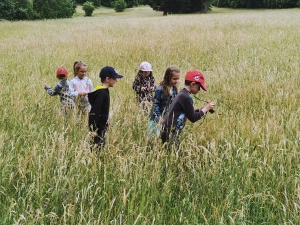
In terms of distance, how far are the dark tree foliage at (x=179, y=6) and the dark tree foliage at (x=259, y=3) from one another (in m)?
6.53

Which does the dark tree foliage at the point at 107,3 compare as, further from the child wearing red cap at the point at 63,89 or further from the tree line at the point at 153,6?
the child wearing red cap at the point at 63,89

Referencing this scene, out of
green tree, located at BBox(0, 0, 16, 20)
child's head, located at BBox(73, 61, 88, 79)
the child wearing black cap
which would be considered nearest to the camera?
the child wearing black cap

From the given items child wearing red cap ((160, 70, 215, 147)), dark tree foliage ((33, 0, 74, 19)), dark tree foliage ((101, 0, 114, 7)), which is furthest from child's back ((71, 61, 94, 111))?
dark tree foliage ((101, 0, 114, 7))

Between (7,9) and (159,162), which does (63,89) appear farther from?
(7,9)

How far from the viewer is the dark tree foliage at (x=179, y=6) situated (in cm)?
5466

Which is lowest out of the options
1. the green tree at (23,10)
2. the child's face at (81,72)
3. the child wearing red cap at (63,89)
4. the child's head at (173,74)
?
the child wearing red cap at (63,89)

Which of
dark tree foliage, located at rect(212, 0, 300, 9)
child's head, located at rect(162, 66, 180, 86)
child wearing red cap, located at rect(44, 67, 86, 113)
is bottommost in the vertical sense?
child wearing red cap, located at rect(44, 67, 86, 113)

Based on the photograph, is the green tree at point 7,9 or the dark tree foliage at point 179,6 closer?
the green tree at point 7,9

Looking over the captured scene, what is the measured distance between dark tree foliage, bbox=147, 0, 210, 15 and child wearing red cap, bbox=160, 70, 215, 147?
175ft

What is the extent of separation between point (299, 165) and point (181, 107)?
1.24m

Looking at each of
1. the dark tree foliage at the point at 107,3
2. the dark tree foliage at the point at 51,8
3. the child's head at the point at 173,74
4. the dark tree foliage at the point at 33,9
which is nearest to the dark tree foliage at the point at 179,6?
the dark tree foliage at the point at 51,8

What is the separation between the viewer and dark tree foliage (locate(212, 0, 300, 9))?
178 ft

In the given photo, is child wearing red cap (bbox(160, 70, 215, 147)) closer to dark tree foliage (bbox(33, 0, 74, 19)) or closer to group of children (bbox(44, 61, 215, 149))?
group of children (bbox(44, 61, 215, 149))

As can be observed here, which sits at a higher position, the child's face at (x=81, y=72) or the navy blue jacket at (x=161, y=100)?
the child's face at (x=81, y=72)
